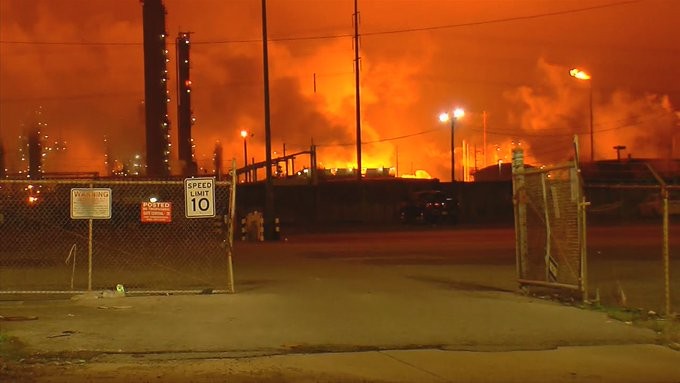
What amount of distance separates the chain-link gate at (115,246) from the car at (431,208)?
15.3m

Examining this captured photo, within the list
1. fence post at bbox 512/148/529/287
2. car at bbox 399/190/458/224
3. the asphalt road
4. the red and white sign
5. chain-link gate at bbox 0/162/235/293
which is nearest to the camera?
the asphalt road

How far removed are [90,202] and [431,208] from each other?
3234 centimetres

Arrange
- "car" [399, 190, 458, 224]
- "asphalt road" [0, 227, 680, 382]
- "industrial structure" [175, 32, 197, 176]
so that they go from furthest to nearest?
1. "industrial structure" [175, 32, 197, 176]
2. "car" [399, 190, 458, 224]
3. "asphalt road" [0, 227, 680, 382]

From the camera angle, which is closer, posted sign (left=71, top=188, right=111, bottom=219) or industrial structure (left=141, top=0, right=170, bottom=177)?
posted sign (left=71, top=188, right=111, bottom=219)

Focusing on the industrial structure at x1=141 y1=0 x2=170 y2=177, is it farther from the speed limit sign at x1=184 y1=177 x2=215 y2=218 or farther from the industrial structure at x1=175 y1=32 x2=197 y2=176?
the speed limit sign at x1=184 y1=177 x2=215 y2=218

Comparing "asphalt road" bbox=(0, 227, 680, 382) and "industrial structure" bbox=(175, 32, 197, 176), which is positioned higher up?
"industrial structure" bbox=(175, 32, 197, 176)

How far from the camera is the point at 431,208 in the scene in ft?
141

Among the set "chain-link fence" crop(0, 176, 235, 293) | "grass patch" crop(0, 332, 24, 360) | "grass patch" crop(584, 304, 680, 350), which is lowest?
"grass patch" crop(584, 304, 680, 350)

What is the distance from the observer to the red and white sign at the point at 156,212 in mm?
12328

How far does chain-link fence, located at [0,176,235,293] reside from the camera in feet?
41.5

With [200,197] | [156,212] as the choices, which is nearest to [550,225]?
[200,197]

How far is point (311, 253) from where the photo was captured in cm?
2250

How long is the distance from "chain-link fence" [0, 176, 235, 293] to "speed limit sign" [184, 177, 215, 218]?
12cm

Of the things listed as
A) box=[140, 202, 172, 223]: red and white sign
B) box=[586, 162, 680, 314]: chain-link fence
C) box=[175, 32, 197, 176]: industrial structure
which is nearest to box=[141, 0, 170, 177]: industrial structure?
box=[175, 32, 197, 176]: industrial structure
